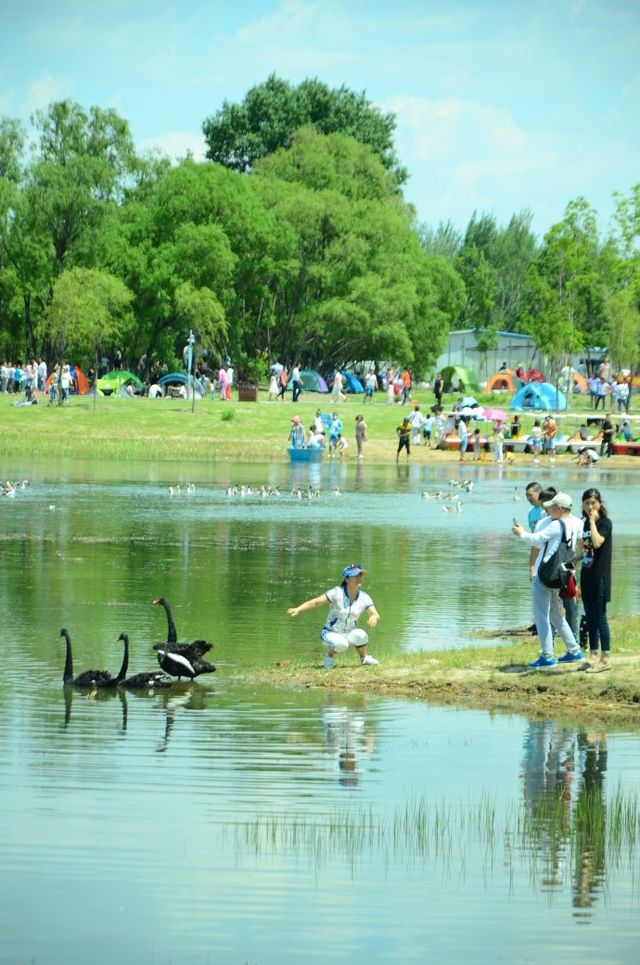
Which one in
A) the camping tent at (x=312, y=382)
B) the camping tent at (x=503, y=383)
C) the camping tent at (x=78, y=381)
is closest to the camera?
the camping tent at (x=78, y=381)

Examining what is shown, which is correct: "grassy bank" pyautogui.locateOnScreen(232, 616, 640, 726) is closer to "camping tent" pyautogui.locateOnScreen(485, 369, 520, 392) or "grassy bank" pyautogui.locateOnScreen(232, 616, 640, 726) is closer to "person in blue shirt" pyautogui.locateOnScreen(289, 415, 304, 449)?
"person in blue shirt" pyautogui.locateOnScreen(289, 415, 304, 449)

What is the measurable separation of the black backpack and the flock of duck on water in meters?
3.43

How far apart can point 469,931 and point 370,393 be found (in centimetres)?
7324

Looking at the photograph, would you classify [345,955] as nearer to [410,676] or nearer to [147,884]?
[147,884]

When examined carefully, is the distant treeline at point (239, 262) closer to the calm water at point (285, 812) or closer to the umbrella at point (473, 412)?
the umbrella at point (473, 412)

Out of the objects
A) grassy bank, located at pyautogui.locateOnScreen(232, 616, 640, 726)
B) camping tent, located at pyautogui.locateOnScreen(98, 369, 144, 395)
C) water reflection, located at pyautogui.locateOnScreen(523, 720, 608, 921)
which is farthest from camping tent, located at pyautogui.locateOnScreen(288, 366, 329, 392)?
water reflection, located at pyautogui.locateOnScreen(523, 720, 608, 921)

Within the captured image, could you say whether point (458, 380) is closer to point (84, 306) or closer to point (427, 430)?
point (84, 306)

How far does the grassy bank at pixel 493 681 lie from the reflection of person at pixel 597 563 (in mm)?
424

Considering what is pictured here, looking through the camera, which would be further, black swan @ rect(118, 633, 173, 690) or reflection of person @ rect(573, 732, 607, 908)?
black swan @ rect(118, 633, 173, 690)

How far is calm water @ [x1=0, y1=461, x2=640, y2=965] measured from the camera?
8.73m

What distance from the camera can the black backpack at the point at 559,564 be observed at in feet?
49.2

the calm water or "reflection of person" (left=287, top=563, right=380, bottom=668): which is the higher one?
"reflection of person" (left=287, top=563, right=380, bottom=668)

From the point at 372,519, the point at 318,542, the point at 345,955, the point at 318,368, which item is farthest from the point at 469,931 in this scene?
the point at 318,368

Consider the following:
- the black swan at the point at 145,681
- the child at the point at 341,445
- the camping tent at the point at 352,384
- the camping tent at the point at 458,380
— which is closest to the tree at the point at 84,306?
the child at the point at 341,445
